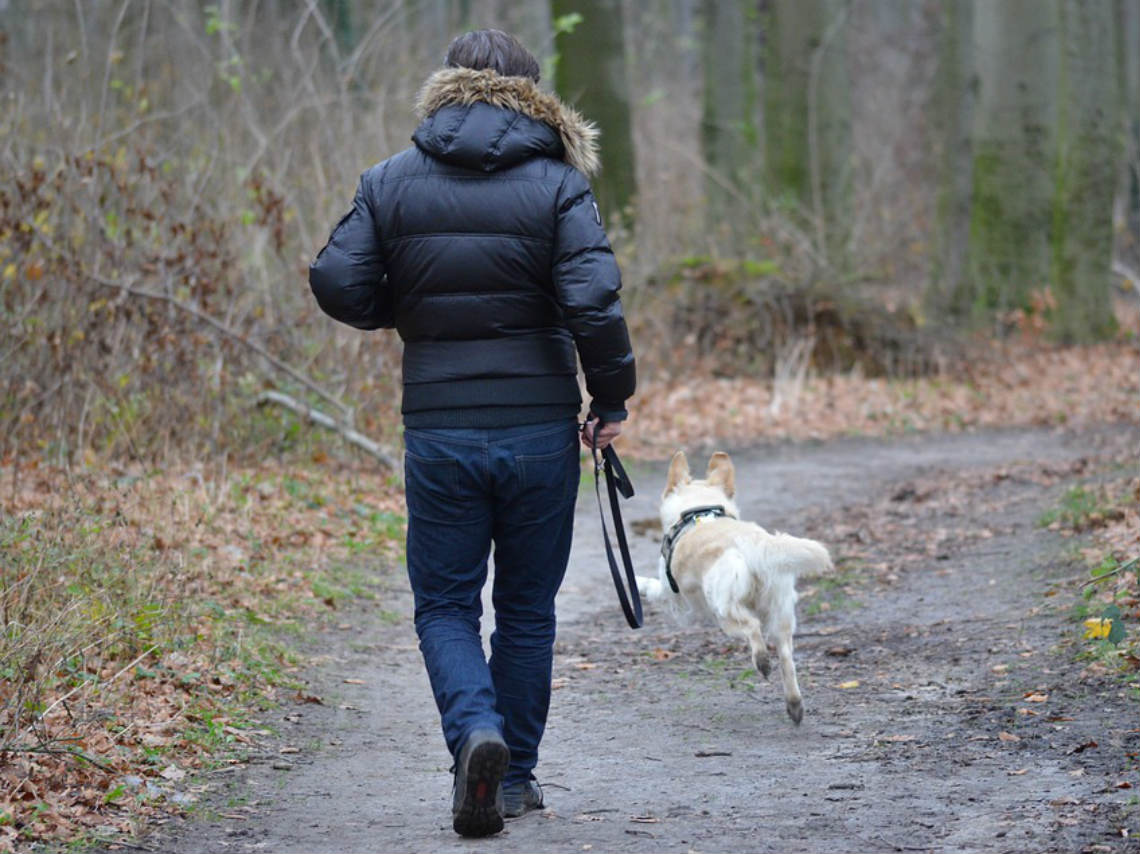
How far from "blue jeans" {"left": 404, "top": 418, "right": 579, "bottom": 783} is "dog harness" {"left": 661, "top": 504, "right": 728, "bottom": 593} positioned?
1.67 m

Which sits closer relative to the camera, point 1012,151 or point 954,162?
point 1012,151

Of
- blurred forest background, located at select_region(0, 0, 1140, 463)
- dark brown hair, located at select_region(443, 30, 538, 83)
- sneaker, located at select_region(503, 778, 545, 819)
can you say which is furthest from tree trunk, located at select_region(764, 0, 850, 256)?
sneaker, located at select_region(503, 778, 545, 819)

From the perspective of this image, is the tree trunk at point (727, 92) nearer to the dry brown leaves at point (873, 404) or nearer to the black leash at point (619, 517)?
the dry brown leaves at point (873, 404)

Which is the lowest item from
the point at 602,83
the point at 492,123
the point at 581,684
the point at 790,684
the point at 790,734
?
the point at 581,684

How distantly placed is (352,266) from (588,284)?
0.74m

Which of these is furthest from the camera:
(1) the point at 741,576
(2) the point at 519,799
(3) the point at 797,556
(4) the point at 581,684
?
(4) the point at 581,684

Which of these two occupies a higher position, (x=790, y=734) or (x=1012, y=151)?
(x=1012, y=151)

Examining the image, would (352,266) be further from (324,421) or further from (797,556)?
(324,421)

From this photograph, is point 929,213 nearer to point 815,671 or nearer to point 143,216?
point 143,216

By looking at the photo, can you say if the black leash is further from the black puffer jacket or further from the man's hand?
the black puffer jacket

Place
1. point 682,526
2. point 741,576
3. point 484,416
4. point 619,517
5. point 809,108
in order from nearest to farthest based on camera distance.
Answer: point 484,416 → point 619,517 → point 741,576 → point 682,526 → point 809,108

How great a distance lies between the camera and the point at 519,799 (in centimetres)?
449

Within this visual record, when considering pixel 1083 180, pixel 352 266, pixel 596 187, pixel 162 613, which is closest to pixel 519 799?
pixel 352 266

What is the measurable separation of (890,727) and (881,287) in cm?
1429
